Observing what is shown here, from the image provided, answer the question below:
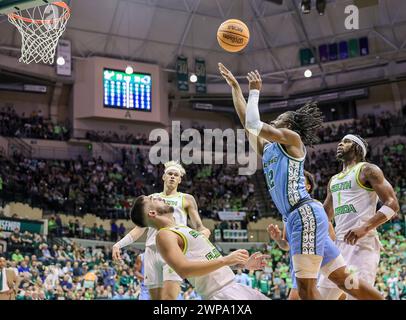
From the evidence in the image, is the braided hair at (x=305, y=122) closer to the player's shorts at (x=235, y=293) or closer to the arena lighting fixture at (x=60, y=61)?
the player's shorts at (x=235, y=293)

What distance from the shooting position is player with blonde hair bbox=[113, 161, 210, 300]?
601 centimetres

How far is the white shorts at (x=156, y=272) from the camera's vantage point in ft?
19.6

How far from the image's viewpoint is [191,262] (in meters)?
4.15

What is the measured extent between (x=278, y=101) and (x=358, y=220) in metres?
24.2

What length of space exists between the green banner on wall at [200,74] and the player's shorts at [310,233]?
76.1 feet

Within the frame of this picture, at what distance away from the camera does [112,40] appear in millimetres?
26812

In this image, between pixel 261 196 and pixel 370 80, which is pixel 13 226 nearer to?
pixel 261 196

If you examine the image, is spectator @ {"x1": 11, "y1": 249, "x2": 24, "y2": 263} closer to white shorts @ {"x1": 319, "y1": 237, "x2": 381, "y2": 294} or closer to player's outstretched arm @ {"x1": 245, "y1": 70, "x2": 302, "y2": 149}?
white shorts @ {"x1": 319, "y1": 237, "x2": 381, "y2": 294}

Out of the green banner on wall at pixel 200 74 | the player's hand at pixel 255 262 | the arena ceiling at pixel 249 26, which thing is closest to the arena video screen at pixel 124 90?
the arena ceiling at pixel 249 26

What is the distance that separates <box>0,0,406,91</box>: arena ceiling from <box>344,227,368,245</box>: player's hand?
20.0 metres

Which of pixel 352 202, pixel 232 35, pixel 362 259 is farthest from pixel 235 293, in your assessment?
pixel 232 35

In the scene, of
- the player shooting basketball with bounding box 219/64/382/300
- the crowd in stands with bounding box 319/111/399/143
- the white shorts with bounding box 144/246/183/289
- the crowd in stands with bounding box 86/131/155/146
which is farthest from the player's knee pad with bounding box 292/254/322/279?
the crowd in stands with bounding box 319/111/399/143

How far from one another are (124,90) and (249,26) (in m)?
6.23

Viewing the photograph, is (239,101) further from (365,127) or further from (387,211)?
(365,127)
